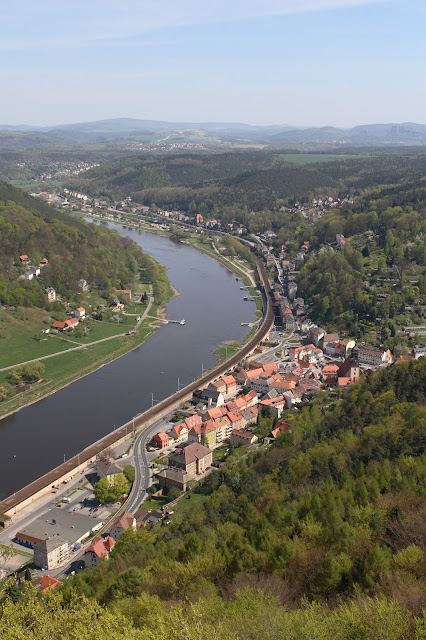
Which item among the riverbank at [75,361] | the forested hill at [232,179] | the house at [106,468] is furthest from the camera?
the forested hill at [232,179]

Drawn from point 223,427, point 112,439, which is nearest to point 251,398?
point 223,427

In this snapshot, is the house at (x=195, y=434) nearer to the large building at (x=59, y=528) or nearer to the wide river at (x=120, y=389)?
the wide river at (x=120, y=389)

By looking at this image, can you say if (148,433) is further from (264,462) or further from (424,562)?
(424,562)

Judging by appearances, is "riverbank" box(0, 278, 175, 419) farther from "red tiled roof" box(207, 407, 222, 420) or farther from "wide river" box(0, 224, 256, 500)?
"red tiled roof" box(207, 407, 222, 420)

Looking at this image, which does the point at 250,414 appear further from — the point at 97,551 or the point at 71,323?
the point at 71,323

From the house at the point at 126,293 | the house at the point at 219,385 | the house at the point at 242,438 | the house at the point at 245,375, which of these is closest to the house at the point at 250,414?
the house at the point at 242,438

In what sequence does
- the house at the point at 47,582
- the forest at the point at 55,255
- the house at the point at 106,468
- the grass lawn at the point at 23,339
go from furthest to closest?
the forest at the point at 55,255, the grass lawn at the point at 23,339, the house at the point at 106,468, the house at the point at 47,582

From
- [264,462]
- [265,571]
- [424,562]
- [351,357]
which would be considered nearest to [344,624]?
[424,562]

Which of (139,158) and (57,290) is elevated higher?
(139,158)

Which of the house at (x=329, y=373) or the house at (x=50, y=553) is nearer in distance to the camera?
the house at (x=50, y=553)
